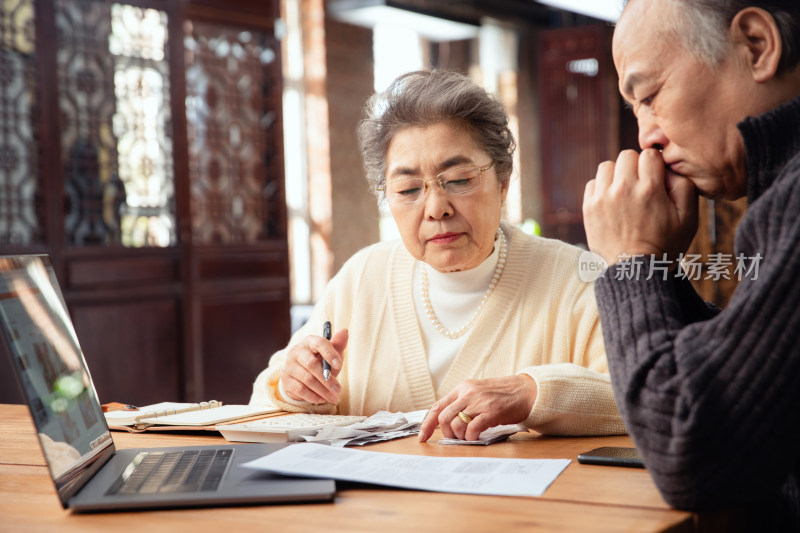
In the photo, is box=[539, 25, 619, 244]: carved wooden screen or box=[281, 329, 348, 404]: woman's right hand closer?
box=[281, 329, 348, 404]: woman's right hand

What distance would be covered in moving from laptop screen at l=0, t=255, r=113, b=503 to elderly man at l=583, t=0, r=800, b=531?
0.74m

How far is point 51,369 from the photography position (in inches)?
48.3

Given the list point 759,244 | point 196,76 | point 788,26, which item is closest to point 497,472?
point 759,244

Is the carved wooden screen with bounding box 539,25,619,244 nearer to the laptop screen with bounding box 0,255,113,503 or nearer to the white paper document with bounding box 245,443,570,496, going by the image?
the white paper document with bounding box 245,443,570,496

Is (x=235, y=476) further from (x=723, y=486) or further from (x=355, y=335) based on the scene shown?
(x=355, y=335)

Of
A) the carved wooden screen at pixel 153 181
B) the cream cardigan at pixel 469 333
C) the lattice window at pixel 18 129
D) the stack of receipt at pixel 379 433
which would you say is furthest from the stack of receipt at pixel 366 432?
A: the lattice window at pixel 18 129

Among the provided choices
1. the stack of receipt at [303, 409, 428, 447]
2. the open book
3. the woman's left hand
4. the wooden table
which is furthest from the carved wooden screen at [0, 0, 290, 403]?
the wooden table

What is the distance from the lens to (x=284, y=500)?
1.12 metres

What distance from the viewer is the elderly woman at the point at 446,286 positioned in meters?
2.07

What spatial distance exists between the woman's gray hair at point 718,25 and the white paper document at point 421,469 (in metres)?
0.62

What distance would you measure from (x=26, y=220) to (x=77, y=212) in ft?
0.98

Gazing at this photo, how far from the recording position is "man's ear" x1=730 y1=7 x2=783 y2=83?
117 cm

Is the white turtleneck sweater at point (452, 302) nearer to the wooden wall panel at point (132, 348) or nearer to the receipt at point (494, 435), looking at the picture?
the receipt at point (494, 435)

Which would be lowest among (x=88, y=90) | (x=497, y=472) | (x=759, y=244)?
(x=497, y=472)
